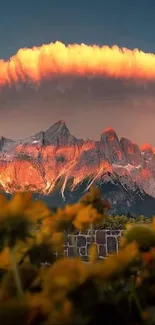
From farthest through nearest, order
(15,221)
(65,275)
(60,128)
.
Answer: (60,128) < (15,221) < (65,275)

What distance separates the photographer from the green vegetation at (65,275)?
0.78m

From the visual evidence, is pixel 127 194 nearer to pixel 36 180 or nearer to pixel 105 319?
pixel 36 180

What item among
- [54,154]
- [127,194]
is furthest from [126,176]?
[54,154]

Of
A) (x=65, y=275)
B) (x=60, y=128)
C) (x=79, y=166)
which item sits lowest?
(x=65, y=275)

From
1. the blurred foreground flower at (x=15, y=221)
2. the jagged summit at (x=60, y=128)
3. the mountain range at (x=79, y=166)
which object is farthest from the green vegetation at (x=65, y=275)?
the jagged summit at (x=60, y=128)

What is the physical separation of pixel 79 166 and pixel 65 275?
94.4 meters

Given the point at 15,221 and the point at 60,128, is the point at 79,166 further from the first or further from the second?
the point at 15,221

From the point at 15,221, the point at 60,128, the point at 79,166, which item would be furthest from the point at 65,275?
the point at 60,128

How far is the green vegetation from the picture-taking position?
0.78 meters

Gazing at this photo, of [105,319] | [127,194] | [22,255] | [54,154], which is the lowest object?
[105,319]

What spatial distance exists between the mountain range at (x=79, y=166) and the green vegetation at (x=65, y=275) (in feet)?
290

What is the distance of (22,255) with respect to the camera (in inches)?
44.4

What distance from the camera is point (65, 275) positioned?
771 millimetres

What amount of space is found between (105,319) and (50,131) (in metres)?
Result: 108
